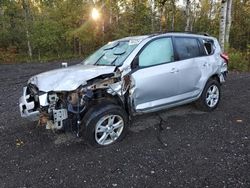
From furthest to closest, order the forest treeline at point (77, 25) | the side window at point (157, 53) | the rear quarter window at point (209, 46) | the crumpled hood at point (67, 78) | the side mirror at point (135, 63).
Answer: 1. the forest treeline at point (77, 25)
2. the rear quarter window at point (209, 46)
3. the side window at point (157, 53)
4. the side mirror at point (135, 63)
5. the crumpled hood at point (67, 78)

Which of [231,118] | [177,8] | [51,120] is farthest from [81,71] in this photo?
[177,8]

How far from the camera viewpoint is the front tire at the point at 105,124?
4145mm

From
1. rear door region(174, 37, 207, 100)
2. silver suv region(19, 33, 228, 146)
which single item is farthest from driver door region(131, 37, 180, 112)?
rear door region(174, 37, 207, 100)

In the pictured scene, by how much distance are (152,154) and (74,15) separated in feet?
65.7

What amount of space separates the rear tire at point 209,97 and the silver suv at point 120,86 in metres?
0.02

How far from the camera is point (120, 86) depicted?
4.43 meters

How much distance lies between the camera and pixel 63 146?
14.6 ft

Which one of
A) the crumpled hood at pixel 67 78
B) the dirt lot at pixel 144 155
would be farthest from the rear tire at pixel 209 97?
the crumpled hood at pixel 67 78

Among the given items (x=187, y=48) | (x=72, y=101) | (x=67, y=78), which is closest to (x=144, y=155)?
(x=72, y=101)

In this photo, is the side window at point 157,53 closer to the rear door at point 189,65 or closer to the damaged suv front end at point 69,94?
the rear door at point 189,65

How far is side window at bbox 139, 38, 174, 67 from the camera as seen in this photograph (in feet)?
15.7

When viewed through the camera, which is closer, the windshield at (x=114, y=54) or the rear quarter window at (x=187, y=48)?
the windshield at (x=114, y=54)

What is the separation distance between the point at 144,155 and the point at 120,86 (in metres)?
1.16

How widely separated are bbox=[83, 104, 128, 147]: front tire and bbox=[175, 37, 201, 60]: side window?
178cm
